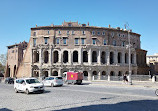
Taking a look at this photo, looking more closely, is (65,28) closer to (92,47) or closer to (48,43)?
(48,43)

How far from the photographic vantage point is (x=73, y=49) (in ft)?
164

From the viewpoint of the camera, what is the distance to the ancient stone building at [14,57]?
69.0 metres

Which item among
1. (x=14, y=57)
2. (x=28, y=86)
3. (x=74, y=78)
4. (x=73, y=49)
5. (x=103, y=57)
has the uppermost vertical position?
(x=73, y=49)

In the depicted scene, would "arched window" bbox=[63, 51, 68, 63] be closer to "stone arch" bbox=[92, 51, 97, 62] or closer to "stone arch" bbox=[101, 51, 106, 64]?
"stone arch" bbox=[92, 51, 97, 62]

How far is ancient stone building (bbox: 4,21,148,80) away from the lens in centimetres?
4966

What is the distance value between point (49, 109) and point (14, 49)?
67394mm

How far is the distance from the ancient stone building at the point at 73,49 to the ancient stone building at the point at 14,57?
55.6 ft

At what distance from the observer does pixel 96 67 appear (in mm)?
49812

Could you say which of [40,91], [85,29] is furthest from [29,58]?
[40,91]

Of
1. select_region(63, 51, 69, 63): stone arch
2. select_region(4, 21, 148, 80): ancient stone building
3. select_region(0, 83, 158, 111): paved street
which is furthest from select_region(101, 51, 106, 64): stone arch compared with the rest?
select_region(0, 83, 158, 111): paved street

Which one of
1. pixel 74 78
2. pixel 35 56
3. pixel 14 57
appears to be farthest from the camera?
pixel 14 57

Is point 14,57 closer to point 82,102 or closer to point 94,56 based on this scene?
point 94,56

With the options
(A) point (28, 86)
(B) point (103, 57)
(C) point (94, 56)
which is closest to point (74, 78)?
(A) point (28, 86)

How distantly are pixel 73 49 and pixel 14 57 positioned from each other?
3329 cm
